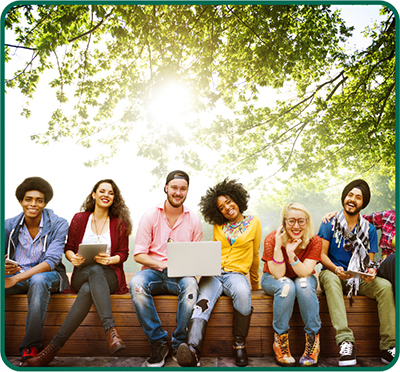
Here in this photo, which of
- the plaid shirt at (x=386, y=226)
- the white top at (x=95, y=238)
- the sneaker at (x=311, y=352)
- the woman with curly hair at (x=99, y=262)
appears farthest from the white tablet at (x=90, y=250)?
the plaid shirt at (x=386, y=226)

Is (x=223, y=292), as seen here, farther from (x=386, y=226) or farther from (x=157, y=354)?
(x=386, y=226)

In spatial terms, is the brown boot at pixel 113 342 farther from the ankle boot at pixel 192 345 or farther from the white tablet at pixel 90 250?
the white tablet at pixel 90 250

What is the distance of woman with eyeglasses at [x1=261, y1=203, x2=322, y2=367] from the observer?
2301 millimetres

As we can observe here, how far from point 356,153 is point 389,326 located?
3840 mm

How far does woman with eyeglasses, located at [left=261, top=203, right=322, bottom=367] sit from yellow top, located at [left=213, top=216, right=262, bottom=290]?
0.51ft

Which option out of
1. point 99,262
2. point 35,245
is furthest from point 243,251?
point 35,245

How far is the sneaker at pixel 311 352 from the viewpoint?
2.26 meters

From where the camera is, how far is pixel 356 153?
5.57m

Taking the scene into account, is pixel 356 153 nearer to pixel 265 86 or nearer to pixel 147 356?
pixel 265 86

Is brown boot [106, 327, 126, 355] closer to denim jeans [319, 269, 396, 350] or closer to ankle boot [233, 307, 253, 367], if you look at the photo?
ankle boot [233, 307, 253, 367]

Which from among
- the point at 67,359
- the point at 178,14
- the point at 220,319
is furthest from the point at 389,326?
the point at 178,14

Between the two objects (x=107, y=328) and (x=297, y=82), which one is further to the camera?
(x=297, y=82)

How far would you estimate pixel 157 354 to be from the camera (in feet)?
7.45

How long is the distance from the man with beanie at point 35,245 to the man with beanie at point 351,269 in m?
2.23
